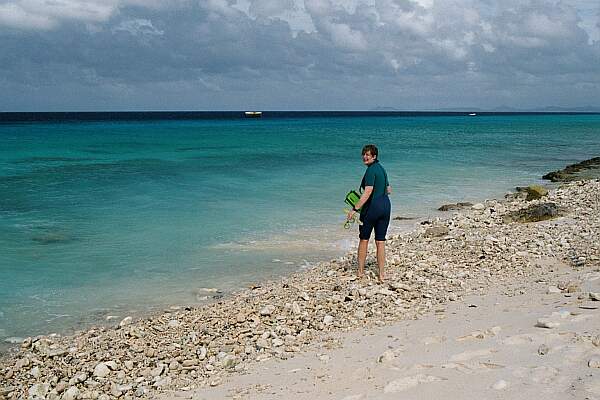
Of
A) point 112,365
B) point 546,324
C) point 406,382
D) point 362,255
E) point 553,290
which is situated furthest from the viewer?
point 362,255

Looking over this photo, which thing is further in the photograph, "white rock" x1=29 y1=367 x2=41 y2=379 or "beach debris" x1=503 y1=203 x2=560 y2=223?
"beach debris" x1=503 y1=203 x2=560 y2=223

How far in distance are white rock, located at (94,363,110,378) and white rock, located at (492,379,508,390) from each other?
4076 millimetres

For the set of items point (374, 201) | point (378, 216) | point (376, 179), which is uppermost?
point (376, 179)

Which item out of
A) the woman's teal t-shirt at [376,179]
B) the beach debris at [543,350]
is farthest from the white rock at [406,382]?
the woman's teal t-shirt at [376,179]

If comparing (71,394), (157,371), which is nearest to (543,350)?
(157,371)

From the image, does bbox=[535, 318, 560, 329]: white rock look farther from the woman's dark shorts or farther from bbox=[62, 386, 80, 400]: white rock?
bbox=[62, 386, 80, 400]: white rock

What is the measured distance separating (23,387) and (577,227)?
931 centimetres

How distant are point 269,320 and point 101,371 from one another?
210 cm

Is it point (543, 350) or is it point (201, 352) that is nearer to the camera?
point (543, 350)

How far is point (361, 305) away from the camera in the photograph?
771 cm

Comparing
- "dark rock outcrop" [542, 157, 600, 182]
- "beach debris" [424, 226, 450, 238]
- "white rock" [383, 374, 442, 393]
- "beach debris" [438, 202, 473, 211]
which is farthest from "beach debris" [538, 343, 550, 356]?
"dark rock outcrop" [542, 157, 600, 182]

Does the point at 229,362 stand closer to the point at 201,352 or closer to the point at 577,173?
the point at 201,352

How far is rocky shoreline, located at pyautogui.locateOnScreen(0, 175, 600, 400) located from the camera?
6.49 meters

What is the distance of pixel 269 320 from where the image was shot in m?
7.64
